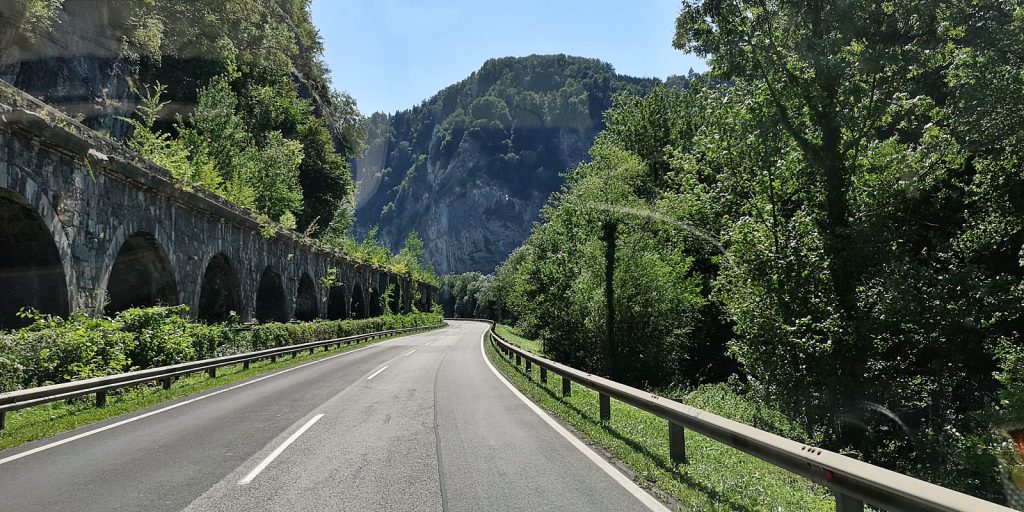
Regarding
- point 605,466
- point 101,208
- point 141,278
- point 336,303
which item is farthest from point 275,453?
point 336,303

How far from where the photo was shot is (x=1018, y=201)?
10430 mm

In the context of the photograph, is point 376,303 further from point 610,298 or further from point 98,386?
point 98,386

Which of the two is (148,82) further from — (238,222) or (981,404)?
(981,404)

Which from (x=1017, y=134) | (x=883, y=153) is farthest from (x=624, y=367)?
(x=1017, y=134)

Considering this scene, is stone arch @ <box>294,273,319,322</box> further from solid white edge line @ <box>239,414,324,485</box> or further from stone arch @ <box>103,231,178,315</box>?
solid white edge line @ <box>239,414,324,485</box>

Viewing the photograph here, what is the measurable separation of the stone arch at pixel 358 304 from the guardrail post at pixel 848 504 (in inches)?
1879

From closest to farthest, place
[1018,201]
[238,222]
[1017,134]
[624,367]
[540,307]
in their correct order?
[1017,134], [1018,201], [624,367], [238,222], [540,307]

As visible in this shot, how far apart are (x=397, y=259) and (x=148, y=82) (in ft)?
144

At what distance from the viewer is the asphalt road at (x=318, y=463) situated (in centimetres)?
478

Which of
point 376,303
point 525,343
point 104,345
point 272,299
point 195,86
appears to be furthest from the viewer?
point 376,303

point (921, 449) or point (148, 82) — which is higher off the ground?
point (148, 82)

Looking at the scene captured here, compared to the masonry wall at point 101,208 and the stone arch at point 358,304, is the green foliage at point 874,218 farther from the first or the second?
the stone arch at point 358,304

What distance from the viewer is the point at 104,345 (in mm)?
11633

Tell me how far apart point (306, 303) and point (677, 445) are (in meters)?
34.4
